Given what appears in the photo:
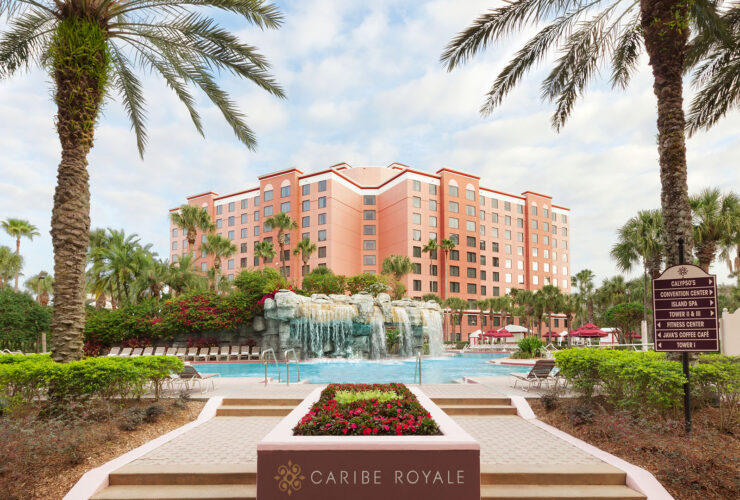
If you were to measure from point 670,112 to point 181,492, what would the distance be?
1032cm

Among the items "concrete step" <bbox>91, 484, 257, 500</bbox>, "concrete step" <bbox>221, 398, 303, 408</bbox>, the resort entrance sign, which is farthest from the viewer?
"concrete step" <bbox>221, 398, 303, 408</bbox>

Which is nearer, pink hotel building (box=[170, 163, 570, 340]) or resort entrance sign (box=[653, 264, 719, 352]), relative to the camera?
resort entrance sign (box=[653, 264, 719, 352])

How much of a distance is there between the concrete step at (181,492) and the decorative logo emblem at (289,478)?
3.55 feet

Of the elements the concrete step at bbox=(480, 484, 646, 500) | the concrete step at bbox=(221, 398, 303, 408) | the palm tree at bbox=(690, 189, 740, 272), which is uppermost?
the palm tree at bbox=(690, 189, 740, 272)

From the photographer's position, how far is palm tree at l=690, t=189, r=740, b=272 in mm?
22484

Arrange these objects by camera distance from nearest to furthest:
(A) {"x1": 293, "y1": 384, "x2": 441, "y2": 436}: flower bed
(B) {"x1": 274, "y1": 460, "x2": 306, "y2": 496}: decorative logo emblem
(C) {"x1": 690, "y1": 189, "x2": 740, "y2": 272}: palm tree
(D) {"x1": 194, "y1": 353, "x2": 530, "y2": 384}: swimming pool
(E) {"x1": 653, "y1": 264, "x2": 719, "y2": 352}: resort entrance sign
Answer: (B) {"x1": 274, "y1": 460, "x2": 306, "y2": 496}: decorative logo emblem, (A) {"x1": 293, "y1": 384, "x2": 441, "y2": 436}: flower bed, (E) {"x1": 653, "y1": 264, "x2": 719, "y2": 352}: resort entrance sign, (D) {"x1": 194, "y1": 353, "x2": 530, "y2": 384}: swimming pool, (C) {"x1": 690, "y1": 189, "x2": 740, "y2": 272}: palm tree

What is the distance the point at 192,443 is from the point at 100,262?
35.0 metres

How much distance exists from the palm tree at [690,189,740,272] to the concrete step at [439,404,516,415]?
724 inches

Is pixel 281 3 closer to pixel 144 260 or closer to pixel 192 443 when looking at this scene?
pixel 192 443

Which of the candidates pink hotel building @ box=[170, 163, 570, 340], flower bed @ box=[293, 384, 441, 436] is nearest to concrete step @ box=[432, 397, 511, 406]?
flower bed @ box=[293, 384, 441, 436]

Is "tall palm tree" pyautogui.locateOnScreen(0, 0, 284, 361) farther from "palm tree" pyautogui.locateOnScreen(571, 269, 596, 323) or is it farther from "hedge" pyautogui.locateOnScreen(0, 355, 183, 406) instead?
"palm tree" pyautogui.locateOnScreen(571, 269, 596, 323)

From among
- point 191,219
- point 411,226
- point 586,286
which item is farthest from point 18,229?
point 586,286

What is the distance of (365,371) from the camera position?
2117 cm

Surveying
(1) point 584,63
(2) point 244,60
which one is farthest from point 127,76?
(1) point 584,63
